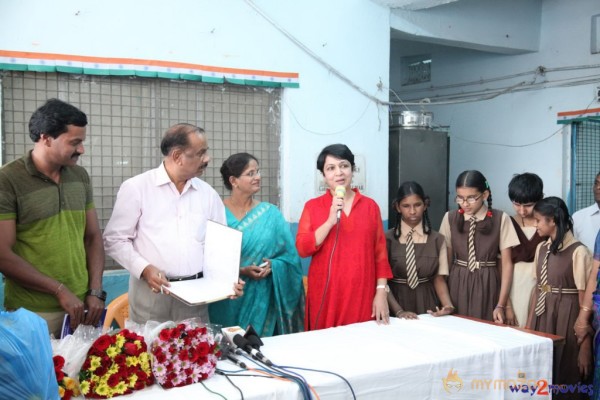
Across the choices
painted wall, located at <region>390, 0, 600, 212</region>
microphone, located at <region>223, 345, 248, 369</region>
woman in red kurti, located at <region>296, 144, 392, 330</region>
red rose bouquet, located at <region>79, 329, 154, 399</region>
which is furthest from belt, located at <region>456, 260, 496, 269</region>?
painted wall, located at <region>390, 0, 600, 212</region>

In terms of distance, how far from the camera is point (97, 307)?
2221mm

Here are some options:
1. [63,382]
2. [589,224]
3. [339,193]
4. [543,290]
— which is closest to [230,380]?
[63,382]

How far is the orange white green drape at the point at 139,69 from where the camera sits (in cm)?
378

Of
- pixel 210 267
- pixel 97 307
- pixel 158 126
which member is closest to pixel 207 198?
pixel 210 267

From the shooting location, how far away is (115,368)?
1658 mm

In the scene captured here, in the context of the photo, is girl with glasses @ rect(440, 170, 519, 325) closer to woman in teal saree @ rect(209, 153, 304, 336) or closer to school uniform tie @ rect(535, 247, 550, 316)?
school uniform tie @ rect(535, 247, 550, 316)

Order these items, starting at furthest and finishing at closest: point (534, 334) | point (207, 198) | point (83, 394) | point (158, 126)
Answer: point (158, 126), point (207, 198), point (534, 334), point (83, 394)

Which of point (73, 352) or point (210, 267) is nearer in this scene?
point (73, 352)

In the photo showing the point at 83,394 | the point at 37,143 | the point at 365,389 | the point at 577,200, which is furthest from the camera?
the point at 577,200

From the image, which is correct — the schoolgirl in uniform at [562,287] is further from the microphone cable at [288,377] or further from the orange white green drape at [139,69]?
the orange white green drape at [139,69]

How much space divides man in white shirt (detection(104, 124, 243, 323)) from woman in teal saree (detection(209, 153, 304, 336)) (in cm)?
47

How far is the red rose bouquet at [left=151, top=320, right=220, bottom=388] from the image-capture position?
5.65 ft

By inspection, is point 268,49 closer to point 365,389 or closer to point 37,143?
point 37,143

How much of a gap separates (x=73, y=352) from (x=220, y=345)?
1.65ft
